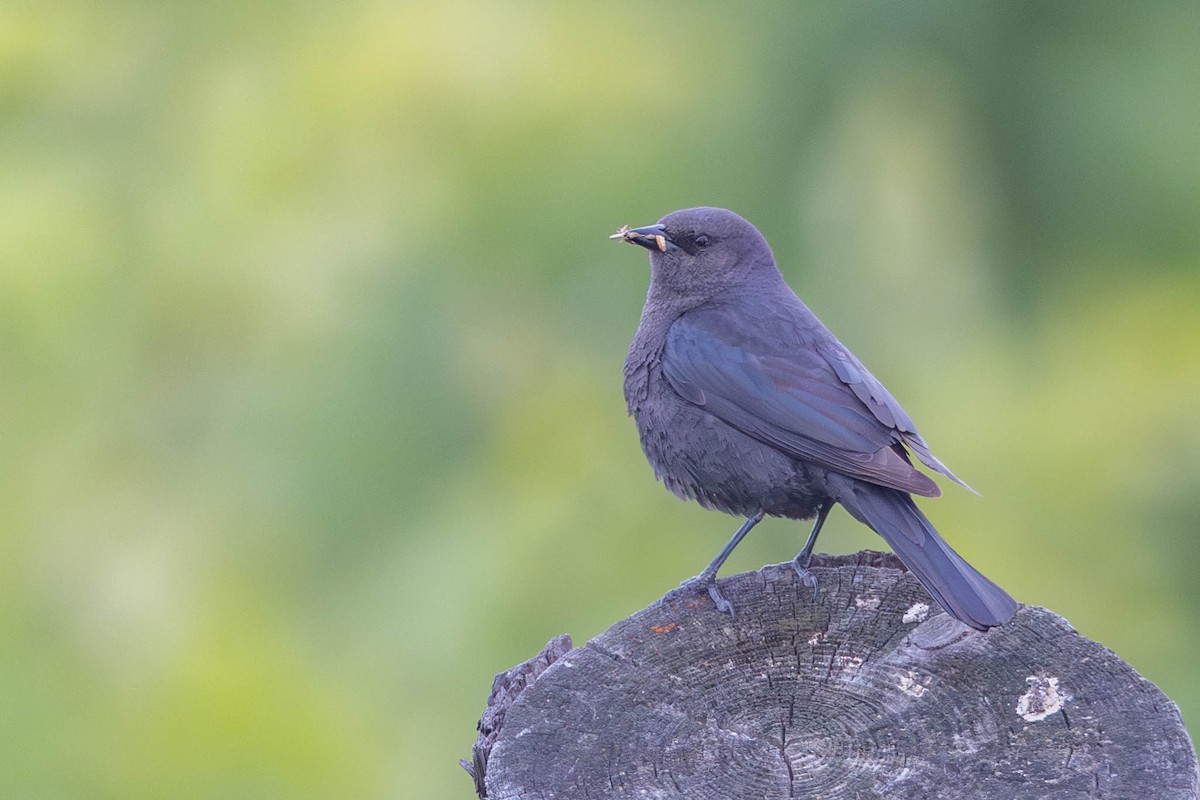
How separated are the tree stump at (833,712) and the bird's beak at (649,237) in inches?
59.4

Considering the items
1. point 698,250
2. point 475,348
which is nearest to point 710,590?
point 698,250

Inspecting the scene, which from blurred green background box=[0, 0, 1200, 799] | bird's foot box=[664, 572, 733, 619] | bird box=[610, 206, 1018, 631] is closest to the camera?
bird's foot box=[664, 572, 733, 619]

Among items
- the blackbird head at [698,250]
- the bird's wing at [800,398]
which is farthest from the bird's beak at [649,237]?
the bird's wing at [800,398]

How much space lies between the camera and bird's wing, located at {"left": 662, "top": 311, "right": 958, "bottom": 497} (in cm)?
369

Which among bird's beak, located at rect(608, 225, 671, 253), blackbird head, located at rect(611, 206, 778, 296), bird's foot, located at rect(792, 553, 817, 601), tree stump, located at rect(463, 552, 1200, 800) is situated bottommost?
tree stump, located at rect(463, 552, 1200, 800)

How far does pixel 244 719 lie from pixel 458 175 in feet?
8.33

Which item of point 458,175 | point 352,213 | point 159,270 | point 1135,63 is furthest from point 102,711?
point 1135,63

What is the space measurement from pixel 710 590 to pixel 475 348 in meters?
2.76

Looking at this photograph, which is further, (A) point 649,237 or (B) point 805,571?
(A) point 649,237

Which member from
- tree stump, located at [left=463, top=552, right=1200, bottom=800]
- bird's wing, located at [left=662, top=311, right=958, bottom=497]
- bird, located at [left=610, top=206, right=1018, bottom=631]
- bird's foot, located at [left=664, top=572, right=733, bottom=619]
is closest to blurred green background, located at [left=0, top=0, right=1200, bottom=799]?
bird, located at [left=610, top=206, right=1018, bottom=631]

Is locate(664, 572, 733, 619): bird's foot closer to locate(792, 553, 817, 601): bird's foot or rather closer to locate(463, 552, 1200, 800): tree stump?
locate(463, 552, 1200, 800): tree stump

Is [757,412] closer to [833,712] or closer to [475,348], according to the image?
[833,712]

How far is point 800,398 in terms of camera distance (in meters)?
3.88

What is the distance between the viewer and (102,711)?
5848 millimetres
